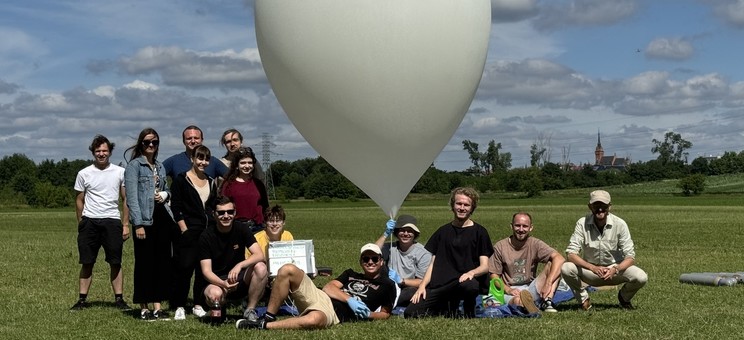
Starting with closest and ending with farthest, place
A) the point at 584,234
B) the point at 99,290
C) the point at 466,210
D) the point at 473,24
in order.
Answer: the point at 473,24, the point at 466,210, the point at 584,234, the point at 99,290

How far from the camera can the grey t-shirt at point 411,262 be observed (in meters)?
8.09

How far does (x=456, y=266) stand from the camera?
762 cm

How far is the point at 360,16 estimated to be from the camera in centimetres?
655

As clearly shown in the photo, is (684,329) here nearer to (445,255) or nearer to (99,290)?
(445,255)

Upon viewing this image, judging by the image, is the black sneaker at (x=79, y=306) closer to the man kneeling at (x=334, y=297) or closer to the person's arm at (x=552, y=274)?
the man kneeling at (x=334, y=297)

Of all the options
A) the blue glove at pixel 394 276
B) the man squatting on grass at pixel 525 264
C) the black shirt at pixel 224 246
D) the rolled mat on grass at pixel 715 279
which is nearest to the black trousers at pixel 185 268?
the black shirt at pixel 224 246

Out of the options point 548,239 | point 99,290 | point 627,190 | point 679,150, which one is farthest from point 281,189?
point 679,150

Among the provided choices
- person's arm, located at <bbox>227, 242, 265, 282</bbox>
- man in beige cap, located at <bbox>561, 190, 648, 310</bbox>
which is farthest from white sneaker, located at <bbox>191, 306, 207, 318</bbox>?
man in beige cap, located at <bbox>561, 190, 648, 310</bbox>

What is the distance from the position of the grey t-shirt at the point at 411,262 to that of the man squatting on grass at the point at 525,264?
590mm

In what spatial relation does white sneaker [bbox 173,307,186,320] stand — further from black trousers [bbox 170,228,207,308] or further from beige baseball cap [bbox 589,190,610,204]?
→ beige baseball cap [bbox 589,190,610,204]

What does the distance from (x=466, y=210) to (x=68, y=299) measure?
4546 mm

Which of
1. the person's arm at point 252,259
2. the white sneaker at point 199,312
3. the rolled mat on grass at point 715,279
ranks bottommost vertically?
the rolled mat on grass at point 715,279

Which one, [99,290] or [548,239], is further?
[548,239]

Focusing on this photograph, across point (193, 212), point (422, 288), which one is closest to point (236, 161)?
point (193, 212)
